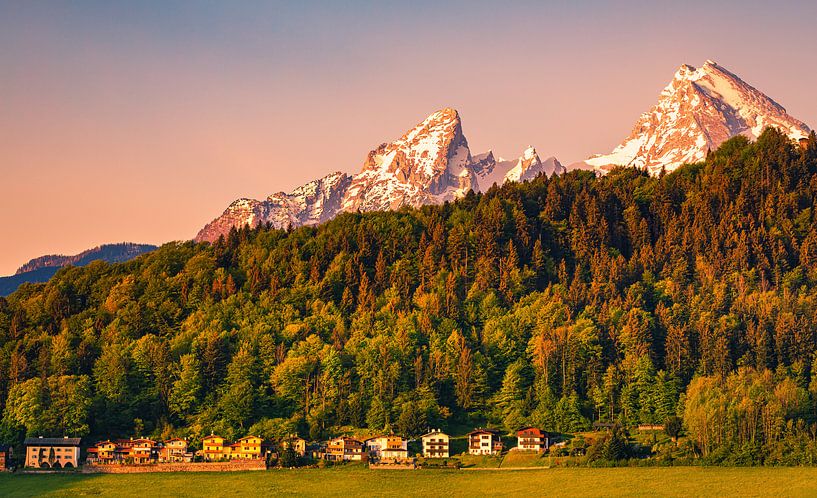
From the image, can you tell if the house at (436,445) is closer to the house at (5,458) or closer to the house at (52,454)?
the house at (52,454)

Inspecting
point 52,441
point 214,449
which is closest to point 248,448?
point 214,449

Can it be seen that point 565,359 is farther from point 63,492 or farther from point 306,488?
point 63,492

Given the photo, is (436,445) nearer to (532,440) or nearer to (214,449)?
(532,440)

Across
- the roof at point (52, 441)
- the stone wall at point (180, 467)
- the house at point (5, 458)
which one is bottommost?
the stone wall at point (180, 467)

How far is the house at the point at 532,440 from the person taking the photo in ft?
549

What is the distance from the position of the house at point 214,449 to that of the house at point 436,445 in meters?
28.3

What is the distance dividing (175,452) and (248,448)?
1133cm

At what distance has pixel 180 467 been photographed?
16750cm

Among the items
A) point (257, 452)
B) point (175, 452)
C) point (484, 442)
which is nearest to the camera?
point (484, 442)

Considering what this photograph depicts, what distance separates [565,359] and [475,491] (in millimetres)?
55944

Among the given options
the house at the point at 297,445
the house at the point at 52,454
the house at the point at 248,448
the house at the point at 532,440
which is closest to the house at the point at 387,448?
the house at the point at 297,445

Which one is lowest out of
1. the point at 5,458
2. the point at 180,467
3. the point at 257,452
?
the point at 180,467

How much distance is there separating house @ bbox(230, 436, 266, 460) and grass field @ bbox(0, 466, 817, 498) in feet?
31.8

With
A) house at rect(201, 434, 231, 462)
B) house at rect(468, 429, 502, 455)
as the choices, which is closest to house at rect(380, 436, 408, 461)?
house at rect(468, 429, 502, 455)
